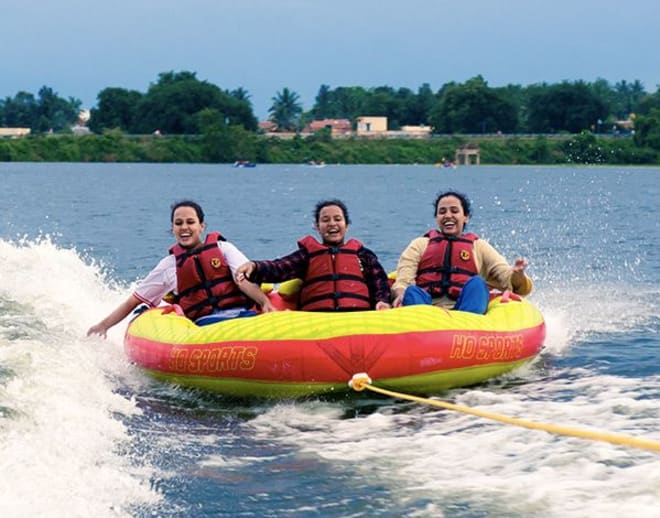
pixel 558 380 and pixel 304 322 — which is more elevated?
Result: pixel 304 322

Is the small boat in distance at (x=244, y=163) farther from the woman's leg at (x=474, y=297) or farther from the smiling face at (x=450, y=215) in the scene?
the woman's leg at (x=474, y=297)

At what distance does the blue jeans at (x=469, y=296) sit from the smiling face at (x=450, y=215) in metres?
0.48

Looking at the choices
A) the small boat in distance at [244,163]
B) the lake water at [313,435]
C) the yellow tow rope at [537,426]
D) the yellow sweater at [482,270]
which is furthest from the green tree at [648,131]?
the yellow tow rope at [537,426]

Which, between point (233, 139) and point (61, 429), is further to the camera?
point (233, 139)

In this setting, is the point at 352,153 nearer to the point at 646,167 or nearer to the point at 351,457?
the point at 646,167

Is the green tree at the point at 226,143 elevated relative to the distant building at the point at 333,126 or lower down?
lower down

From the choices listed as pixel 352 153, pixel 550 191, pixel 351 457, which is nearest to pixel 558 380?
pixel 351 457

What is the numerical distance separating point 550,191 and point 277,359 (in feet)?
133

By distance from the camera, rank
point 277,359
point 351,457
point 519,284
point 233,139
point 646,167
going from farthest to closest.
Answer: point 233,139
point 646,167
point 519,284
point 277,359
point 351,457

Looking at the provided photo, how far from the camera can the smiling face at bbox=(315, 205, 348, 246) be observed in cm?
773

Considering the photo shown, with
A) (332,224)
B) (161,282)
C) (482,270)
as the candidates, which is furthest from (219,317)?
(482,270)

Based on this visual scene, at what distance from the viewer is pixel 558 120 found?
10644 centimetres

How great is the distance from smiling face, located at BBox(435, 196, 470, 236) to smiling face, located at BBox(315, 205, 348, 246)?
834mm

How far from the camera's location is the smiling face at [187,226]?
796 centimetres
